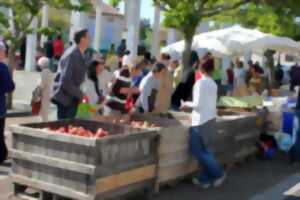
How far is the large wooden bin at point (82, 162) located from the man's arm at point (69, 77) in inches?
30.6

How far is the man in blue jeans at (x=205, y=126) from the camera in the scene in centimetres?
816

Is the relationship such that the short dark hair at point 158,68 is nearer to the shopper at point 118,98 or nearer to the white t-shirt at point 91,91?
the shopper at point 118,98

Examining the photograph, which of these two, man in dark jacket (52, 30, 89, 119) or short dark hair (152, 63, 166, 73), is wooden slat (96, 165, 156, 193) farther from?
short dark hair (152, 63, 166, 73)

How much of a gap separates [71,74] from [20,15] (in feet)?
23.3

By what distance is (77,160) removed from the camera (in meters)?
6.45

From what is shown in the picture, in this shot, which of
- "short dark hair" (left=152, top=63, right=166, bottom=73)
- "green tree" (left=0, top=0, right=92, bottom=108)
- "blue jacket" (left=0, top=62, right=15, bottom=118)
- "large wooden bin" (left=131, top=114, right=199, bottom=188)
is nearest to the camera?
"large wooden bin" (left=131, top=114, right=199, bottom=188)

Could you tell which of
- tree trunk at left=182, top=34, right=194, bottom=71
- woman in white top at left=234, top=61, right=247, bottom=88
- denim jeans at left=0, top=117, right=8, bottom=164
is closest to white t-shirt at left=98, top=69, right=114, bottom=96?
denim jeans at left=0, top=117, right=8, bottom=164

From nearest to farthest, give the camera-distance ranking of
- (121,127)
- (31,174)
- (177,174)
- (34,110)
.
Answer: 1. (31,174)
2. (121,127)
3. (177,174)
4. (34,110)

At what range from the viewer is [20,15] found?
1447 centimetres

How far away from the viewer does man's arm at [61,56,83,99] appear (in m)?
7.88

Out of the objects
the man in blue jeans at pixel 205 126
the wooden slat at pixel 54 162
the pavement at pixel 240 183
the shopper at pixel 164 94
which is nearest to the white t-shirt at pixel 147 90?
the shopper at pixel 164 94

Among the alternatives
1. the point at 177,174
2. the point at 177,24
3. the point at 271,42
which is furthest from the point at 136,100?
the point at 271,42

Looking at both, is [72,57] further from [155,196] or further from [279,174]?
[279,174]

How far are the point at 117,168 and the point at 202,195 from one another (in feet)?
6.05
